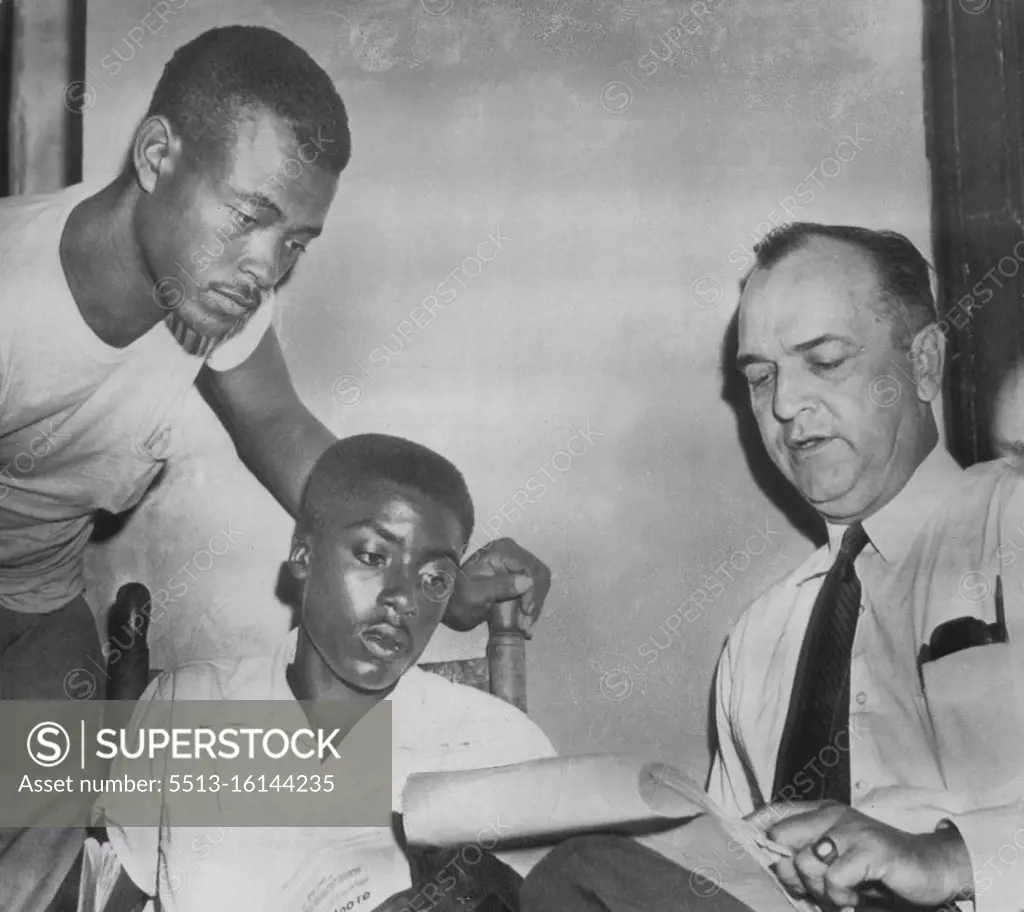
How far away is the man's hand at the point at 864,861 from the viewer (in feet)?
16.6

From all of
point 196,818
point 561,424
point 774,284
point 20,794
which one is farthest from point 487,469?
point 20,794

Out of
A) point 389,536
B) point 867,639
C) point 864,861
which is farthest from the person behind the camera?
point 389,536

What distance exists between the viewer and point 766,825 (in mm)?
5266

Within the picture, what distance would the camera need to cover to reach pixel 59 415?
18.8 ft

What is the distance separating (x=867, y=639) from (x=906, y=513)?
52 centimetres

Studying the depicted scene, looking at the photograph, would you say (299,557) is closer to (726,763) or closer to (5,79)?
(726,763)

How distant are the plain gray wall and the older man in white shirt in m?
0.19

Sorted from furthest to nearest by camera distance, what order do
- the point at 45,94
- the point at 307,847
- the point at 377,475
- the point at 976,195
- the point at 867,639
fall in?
the point at 45,94 → the point at 976,195 → the point at 377,475 → the point at 867,639 → the point at 307,847

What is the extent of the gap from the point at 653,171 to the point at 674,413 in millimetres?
1034

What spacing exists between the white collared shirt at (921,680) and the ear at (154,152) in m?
2.92

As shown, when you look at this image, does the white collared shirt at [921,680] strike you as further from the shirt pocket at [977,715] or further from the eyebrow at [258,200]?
the eyebrow at [258,200]

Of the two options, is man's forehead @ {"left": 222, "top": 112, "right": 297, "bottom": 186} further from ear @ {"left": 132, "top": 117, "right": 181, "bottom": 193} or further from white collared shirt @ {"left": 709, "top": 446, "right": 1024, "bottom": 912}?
white collared shirt @ {"left": 709, "top": 446, "right": 1024, "bottom": 912}

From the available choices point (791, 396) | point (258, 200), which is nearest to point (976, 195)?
point (791, 396)

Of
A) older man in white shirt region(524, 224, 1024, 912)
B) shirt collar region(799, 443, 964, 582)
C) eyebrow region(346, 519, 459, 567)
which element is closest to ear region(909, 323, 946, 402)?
older man in white shirt region(524, 224, 1024, 912)
